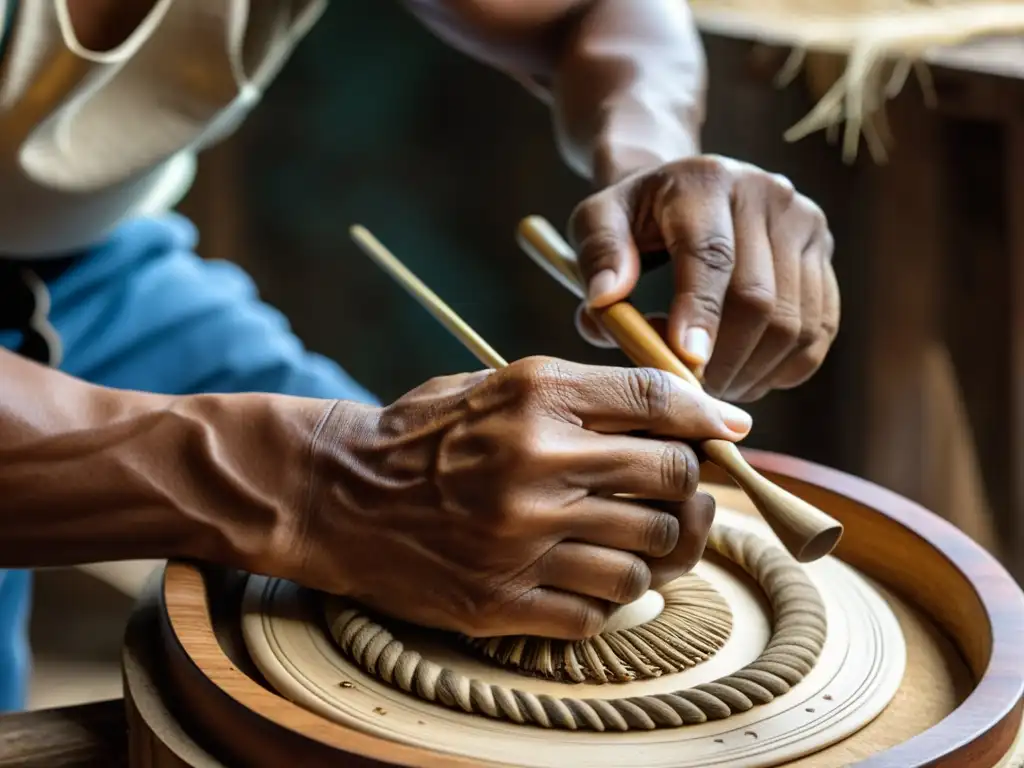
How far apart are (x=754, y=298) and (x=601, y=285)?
111 millimetres

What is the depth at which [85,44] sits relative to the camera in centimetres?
111

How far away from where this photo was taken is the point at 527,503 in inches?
25.4

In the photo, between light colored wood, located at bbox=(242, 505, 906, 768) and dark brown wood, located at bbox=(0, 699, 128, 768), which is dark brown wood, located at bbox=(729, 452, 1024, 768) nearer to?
light colored wood, located at bbox=(242, 505, 906, 768)

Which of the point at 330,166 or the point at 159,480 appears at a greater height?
the point at 159,480

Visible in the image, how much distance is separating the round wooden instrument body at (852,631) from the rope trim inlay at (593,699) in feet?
0.05

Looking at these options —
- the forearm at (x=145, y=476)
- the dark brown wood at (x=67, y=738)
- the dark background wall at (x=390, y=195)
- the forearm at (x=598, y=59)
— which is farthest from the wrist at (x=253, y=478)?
the dark background wall at (x=390, y=195)

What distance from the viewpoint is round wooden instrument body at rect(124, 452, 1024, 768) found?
58cm

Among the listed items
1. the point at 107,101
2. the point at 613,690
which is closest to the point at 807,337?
the point at 613,690

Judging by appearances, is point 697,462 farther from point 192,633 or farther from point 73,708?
point 73,708

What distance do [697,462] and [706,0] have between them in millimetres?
1473

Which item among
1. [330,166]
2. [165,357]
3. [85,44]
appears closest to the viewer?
[85,44]

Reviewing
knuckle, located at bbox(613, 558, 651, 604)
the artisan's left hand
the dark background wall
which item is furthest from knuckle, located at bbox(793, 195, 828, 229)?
the dark background wall

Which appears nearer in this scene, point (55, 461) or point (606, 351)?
point (55, 461)

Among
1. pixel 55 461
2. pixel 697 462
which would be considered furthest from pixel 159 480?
pixel 697 462
